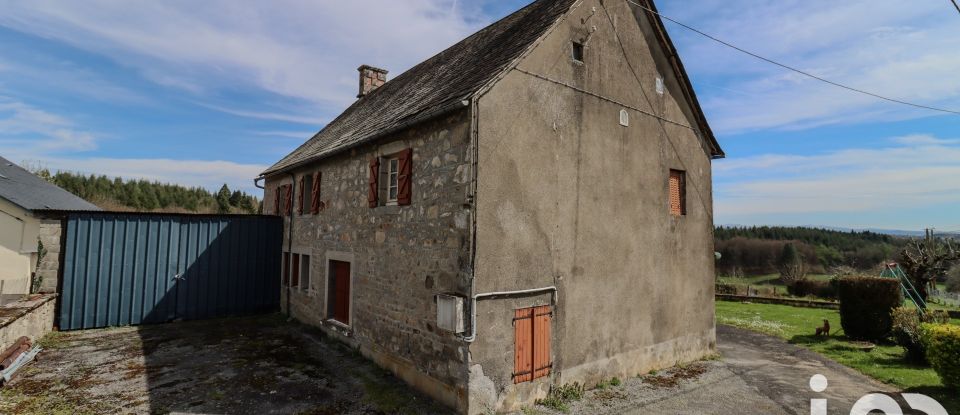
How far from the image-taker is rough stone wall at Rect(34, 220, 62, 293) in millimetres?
11039

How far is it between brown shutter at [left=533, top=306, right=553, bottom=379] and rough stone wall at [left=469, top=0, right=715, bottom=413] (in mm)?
161

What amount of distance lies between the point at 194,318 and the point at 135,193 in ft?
147

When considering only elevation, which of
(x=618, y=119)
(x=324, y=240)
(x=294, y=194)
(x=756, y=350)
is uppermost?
(x=618, y=119)

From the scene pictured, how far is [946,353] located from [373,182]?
35.7 feet

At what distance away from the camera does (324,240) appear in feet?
37.1

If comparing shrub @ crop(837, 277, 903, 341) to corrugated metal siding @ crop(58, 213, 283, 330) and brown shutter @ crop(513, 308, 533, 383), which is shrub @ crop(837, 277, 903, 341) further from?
corrugated metal siding @ crop(58, 213, 283, 330)

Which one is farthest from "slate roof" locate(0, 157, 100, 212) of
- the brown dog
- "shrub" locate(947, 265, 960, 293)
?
"shrub" locate(947, 265, 960, 293)

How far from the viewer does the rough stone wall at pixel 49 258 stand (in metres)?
11.0

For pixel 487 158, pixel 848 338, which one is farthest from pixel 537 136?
pixel 848 338

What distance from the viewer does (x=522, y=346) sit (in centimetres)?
691

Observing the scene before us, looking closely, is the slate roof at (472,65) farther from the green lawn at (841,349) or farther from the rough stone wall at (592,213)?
the green lawn at (841,349)

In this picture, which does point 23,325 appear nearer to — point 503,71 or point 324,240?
point 324,240

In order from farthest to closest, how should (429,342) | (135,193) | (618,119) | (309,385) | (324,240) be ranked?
(135,193) → (324,240) → (618,119) → (309,385) → (429,342)

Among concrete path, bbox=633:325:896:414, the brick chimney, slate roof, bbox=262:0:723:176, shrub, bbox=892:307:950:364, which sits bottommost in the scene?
concrete path, bbox=633:325:896:414
